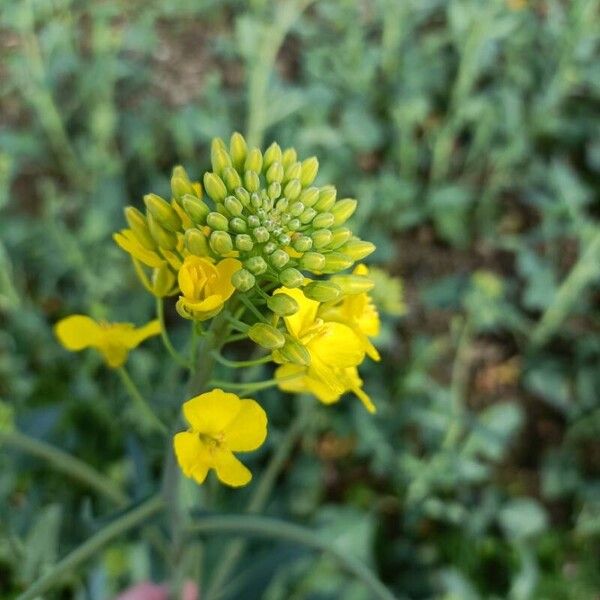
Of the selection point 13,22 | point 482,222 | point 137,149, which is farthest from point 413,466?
point 13,22

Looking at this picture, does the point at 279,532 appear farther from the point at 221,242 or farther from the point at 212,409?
the point at 221,242

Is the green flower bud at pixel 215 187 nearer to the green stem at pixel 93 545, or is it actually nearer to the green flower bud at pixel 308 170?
the green flower bud at pixel 308 170

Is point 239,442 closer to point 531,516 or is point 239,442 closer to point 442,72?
point 531,516

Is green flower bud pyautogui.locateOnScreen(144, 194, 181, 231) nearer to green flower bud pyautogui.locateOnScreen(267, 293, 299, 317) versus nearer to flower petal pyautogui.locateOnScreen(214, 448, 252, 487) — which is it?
green flower bud pyautogui.locateOnScreen(267, 293, 299, 317)

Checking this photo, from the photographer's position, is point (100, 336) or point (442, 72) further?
point (442, 72)

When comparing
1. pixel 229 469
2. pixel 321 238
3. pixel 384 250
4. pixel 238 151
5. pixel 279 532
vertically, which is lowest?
pixel 384 250

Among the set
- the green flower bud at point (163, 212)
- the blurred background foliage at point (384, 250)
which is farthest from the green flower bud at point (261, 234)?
the blurred background foliage at point (384, 250)

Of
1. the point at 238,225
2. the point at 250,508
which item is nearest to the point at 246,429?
the point at 238,225
